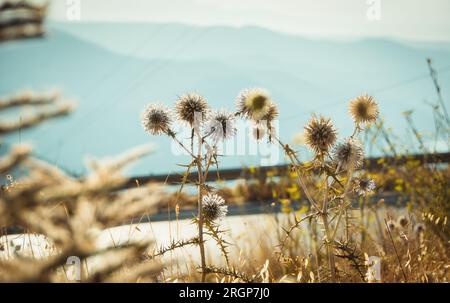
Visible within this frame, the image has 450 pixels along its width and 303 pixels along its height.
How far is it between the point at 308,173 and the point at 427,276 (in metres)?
0.94

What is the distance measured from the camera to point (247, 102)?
214 cm

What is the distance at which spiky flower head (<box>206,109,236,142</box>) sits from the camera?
7.25 ft

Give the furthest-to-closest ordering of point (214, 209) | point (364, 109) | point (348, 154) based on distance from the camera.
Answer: point (214, 209), point (364, 109), point (348, 154)

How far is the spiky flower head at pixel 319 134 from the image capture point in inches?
87.0

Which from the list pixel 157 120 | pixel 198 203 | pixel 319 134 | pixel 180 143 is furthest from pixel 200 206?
pixel 319 134

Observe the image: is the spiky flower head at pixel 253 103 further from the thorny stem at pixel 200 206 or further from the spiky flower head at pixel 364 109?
the spiky flower head at pixel 364 109

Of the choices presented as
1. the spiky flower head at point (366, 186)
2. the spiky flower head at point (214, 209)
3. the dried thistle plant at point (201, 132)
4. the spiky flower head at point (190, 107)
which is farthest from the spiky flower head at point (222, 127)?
the spiky flower head at point (366, 186)

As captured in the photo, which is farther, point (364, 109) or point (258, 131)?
point (364, 109)

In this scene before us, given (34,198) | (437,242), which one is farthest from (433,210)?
(34,198)

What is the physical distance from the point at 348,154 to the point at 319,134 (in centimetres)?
15

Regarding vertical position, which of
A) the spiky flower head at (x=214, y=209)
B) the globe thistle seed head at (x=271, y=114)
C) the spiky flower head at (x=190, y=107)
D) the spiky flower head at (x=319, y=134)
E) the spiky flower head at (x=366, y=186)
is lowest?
the spiky flower head at (x=214, y=209)

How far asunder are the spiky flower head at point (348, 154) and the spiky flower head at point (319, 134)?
5 cm

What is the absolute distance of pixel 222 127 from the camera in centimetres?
221

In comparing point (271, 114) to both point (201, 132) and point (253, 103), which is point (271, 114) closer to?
point (253, 103)
